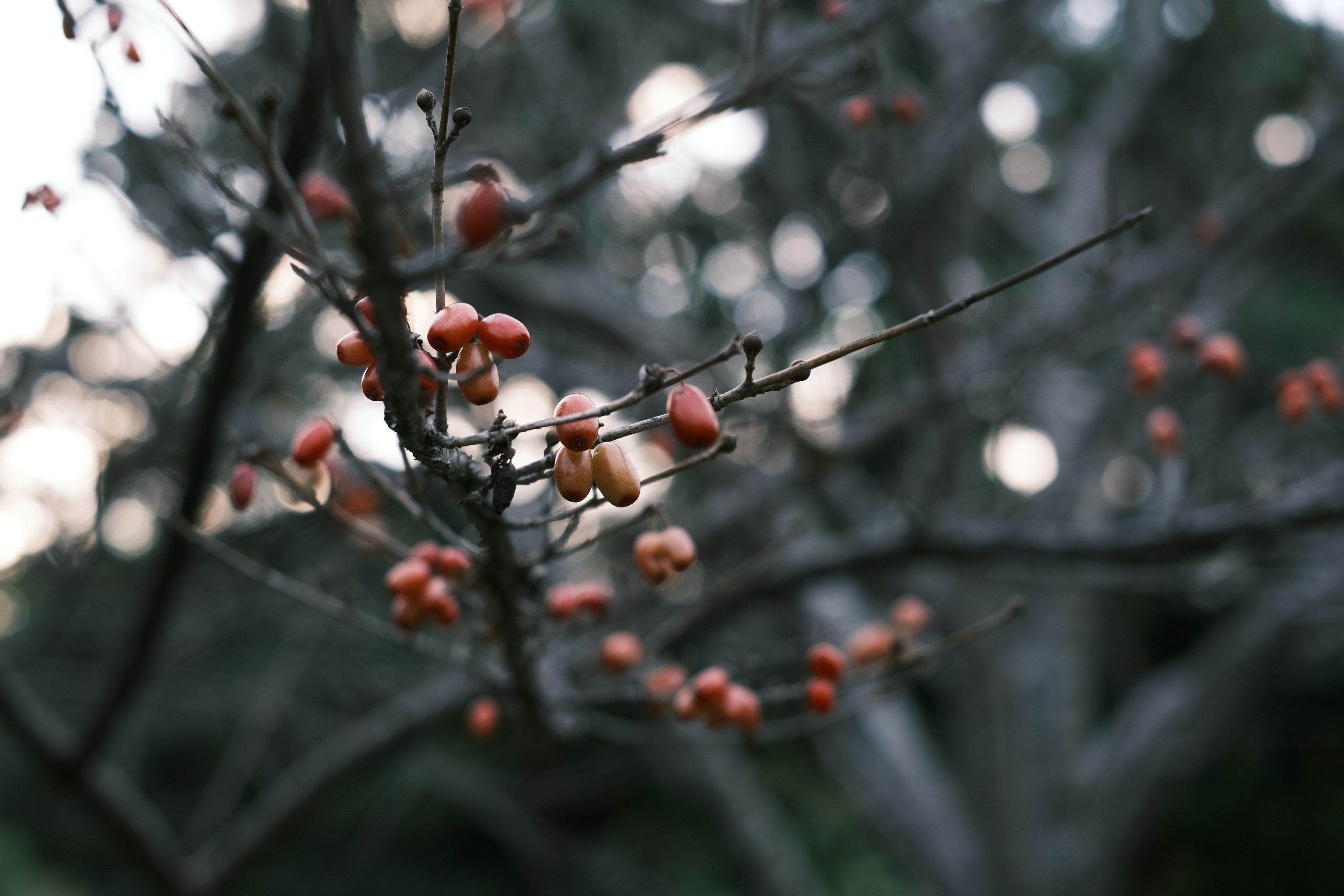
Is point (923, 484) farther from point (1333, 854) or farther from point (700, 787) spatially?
point (1333, 854)

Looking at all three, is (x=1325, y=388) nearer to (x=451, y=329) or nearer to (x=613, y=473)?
(x=613, y=473)

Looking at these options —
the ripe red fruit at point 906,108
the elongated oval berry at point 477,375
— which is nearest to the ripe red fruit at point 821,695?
the elongated oval berry at point 477,375

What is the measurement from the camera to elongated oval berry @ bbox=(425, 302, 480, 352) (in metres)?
0.81

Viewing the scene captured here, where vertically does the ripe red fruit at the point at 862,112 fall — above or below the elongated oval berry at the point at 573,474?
above

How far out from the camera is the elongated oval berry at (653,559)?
128cm

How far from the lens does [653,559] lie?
50.8 inches

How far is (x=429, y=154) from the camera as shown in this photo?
1826 millimetres

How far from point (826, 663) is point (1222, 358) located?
141 cm

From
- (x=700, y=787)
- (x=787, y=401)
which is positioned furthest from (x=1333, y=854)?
(x=787, y=401)

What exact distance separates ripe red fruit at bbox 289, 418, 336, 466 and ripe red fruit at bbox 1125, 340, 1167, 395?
6.94 ft

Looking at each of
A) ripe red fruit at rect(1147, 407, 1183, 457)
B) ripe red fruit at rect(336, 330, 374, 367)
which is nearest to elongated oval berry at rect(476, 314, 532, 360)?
ripe red fruit at rect(336, 330, 374, 367)

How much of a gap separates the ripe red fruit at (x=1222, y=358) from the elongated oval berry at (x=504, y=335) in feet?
6.80

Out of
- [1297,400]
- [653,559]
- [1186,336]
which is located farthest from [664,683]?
[1297,400]

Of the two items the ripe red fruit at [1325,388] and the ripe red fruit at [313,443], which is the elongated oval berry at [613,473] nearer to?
the ripe red fruit at [313,443]
